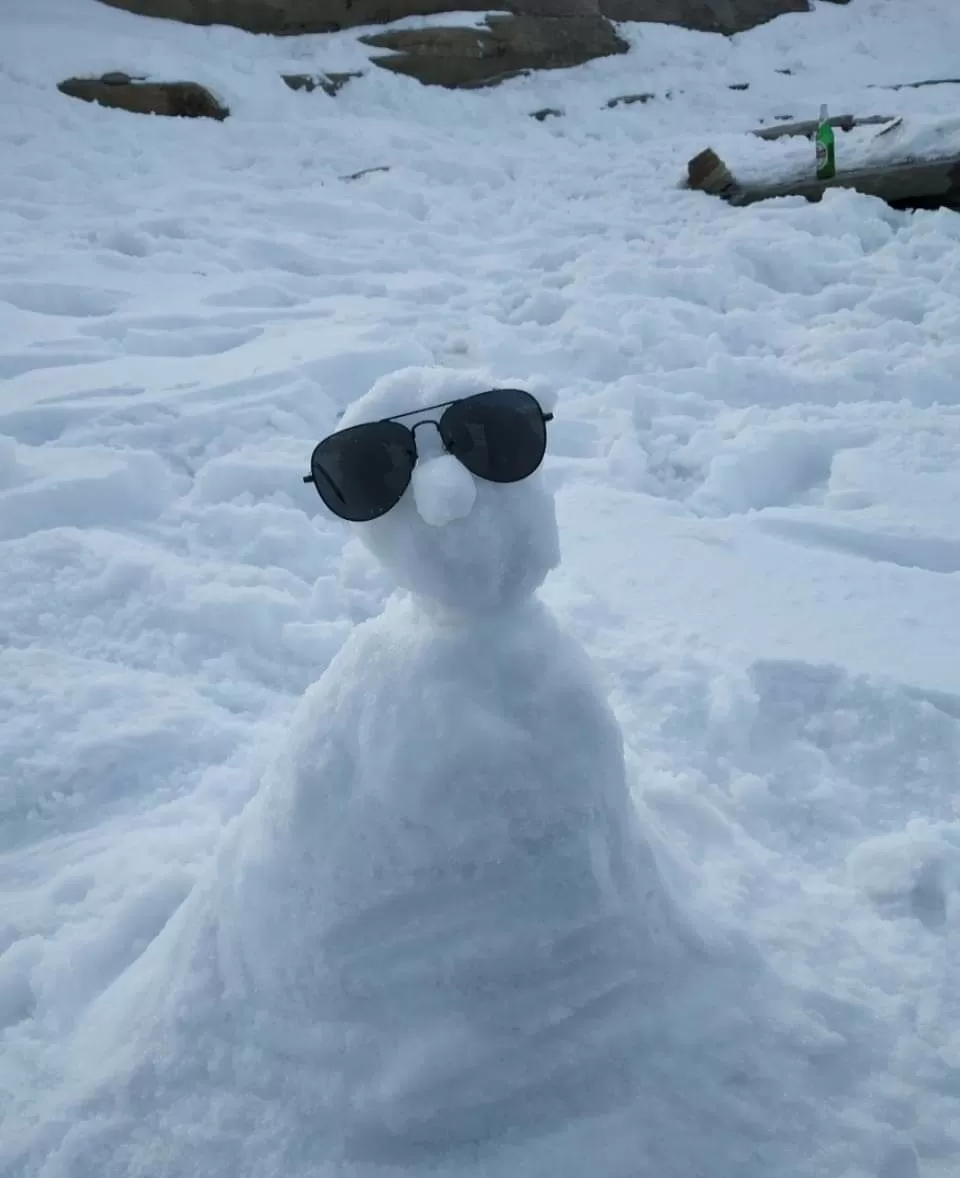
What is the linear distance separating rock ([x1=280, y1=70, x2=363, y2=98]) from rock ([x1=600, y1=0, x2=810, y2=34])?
4.49 meters

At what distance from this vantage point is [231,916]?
1180 millimetres

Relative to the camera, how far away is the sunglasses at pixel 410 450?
101 centimetres

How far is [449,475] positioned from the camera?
0.97 meters

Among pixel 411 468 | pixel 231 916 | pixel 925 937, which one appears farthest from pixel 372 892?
pixel 925 937

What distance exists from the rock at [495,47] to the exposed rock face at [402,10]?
52 centimetres

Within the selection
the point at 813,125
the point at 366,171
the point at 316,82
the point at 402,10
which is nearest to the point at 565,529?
the point at 366,171

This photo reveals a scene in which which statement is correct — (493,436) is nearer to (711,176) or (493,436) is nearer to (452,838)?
(452,838)

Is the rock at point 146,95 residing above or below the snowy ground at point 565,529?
above

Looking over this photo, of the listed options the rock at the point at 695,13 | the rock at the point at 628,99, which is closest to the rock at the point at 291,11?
the rock at the point at 695,13

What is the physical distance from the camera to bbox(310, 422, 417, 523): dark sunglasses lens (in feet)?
3.30

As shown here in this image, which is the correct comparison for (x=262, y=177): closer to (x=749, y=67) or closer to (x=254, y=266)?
(x=254, y=266)

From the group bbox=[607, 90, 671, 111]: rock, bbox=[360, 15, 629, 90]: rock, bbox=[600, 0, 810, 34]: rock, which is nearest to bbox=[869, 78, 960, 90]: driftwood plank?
bbox=[607, 90, 671, 111]: rock

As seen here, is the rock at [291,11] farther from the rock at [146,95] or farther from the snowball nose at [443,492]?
the snowball nose at [443,492]

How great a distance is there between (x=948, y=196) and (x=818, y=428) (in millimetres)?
2688
